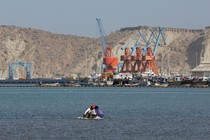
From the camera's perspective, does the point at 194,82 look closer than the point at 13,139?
No

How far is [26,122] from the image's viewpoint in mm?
56125

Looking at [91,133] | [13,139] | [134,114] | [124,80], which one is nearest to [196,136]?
[91,133]

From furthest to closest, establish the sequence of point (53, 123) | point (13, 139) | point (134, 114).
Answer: point (134, 114) < point (53, 123) < point (13, 139)

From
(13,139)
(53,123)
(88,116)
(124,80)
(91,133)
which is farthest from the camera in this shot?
(124,80)

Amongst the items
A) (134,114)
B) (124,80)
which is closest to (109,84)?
(124,80)

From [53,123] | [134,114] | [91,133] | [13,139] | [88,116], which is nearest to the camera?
[13,139]

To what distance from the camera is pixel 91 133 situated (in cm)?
4825

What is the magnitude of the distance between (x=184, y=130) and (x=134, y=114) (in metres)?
16.8

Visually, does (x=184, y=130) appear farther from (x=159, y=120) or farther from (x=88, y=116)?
(x=88, y=116)

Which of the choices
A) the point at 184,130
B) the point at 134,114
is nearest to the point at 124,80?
the point at 134,114

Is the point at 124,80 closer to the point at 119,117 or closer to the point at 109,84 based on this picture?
the point at 109,84

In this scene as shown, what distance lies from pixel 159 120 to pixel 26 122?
10.4 metres

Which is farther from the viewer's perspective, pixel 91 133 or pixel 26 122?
pixel 26 122

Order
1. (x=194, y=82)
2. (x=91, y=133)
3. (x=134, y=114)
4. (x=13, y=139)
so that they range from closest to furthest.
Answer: (x=13, y=139) < (x=91, y=133) < (x=134, y=114) < (x=194, y=82)
